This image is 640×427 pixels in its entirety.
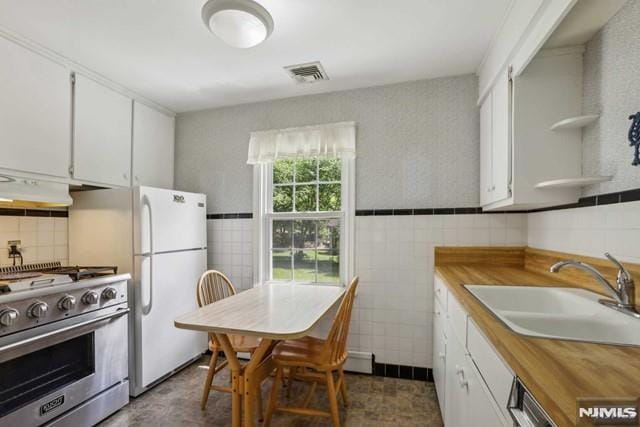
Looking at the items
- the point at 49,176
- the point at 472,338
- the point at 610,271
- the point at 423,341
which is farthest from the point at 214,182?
the point at 610,271

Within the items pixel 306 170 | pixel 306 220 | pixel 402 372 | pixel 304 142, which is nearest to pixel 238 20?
pixel 304 142

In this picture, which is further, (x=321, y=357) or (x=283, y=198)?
(x=283, y=198)

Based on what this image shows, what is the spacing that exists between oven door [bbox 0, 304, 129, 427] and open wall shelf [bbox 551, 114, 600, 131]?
283cm

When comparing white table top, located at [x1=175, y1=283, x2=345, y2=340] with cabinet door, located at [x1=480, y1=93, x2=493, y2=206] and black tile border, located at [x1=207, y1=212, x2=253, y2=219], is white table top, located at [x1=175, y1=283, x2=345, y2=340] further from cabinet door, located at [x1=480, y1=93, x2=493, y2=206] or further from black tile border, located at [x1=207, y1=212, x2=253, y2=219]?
cabinet door, located at [x1=480, y1=93, x2=493, y2=206]

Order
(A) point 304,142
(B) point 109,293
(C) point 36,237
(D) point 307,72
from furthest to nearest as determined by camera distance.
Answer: (A) point 304,142 < (D) point 307,72 < (C) point 36,237 < (B) point 109,293

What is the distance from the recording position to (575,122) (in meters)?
1.44

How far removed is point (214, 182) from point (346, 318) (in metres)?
1.96

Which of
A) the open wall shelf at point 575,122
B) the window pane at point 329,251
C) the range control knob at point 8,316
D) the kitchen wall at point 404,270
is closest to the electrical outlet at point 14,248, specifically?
the range control knob at point 8,316

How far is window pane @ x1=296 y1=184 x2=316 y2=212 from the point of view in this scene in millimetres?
2834

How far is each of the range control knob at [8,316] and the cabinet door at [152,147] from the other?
1388 millimetres

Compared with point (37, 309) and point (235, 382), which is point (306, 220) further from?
point (37, 309)

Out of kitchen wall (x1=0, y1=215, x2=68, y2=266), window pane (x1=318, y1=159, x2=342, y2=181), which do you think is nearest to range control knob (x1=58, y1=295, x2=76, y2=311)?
kitchen wall (x1=0, y1=215, x2=68, y2=266)

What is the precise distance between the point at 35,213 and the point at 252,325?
2.00 m

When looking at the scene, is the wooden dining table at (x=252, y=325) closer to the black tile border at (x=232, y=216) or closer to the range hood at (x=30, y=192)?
the black tile border at (x=232, y=216)
